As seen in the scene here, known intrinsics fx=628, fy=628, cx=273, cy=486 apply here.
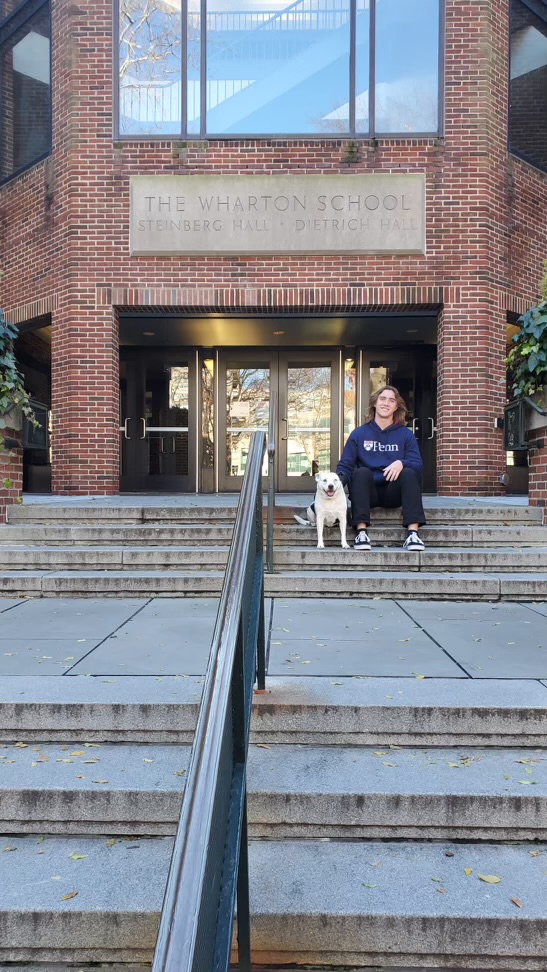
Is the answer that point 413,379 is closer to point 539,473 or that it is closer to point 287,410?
point 287,410

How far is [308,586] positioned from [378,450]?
1.55 meters

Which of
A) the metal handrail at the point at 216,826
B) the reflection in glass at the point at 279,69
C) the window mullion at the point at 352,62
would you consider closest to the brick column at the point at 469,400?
the window mullion at the point at 352,62

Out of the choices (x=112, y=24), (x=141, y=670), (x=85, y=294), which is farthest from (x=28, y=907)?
(x=112, y=24)

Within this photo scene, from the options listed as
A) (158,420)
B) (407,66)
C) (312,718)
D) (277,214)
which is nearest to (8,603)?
(312,718)

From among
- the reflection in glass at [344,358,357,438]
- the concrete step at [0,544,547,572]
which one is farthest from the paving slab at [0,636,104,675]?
the reflection in glass at [344,358,357,438]

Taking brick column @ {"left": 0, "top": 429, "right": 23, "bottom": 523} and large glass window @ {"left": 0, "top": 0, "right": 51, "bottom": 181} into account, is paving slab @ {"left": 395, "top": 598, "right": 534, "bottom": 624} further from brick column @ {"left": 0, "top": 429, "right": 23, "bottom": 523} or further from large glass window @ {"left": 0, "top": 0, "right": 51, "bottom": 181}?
large glass window @ {"left": 0, "top": 0, "right": 51, "bottom": 181}

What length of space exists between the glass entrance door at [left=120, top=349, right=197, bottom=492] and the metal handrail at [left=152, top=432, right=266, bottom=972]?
9.48 m

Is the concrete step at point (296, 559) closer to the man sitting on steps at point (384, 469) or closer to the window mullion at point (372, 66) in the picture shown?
the man sitting on steps at point (384, 469)

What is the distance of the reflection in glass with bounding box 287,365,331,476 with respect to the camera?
36.2 ft

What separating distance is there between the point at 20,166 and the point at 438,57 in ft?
20.5

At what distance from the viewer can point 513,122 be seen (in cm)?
901

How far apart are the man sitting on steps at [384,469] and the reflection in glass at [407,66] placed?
504cm

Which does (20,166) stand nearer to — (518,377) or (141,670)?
(518,377)

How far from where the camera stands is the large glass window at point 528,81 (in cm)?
901
